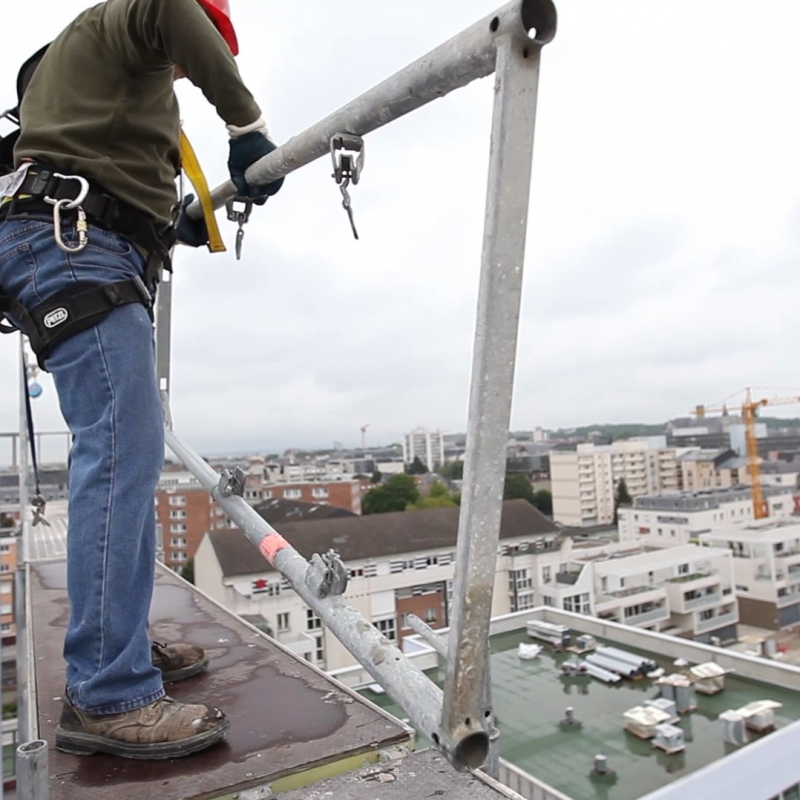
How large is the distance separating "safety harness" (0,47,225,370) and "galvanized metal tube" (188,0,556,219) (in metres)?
0.28

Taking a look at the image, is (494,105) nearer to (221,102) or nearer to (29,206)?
(221,102)

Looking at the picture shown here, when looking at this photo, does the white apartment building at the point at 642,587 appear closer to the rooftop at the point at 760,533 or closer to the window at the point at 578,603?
the window at the point at 578,603

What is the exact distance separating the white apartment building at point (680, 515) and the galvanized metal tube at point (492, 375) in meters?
31.2

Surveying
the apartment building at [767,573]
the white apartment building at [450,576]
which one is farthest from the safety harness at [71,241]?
the apartment building at [767,573]

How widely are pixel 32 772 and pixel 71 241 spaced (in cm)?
92

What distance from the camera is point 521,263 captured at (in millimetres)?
891

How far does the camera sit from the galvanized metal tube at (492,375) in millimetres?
880

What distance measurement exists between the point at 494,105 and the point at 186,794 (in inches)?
46.7

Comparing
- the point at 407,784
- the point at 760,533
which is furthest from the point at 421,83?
the point at 760,533

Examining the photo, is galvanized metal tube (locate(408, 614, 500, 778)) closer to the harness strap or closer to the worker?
the worker

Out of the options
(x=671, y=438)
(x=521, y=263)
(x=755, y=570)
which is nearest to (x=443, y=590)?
(x=755, y=570)

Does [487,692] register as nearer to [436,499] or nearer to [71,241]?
[71,241]

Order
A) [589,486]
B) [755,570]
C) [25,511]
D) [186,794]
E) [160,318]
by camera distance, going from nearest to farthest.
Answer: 1. [186,794]
2. [160,318]
3. [25,511]
4. [755,570]
5. [589,486]

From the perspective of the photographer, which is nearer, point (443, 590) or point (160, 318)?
point (160, 318)
